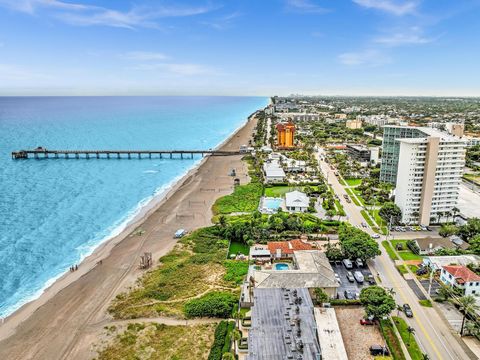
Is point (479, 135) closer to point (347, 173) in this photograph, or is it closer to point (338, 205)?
point (347, 173)

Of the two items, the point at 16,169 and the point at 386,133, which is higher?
the point at 386,133

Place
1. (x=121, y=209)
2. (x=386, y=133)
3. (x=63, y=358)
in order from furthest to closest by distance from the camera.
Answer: (x=386, y=133)
(x=121, y=209)
(x=63, y=358)

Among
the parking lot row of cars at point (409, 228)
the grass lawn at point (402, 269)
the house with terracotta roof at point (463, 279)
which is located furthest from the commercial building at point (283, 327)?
the parking lot row of cars at point (409, 228)

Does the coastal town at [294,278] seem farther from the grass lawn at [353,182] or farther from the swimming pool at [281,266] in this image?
the grass lawn at [353,182]

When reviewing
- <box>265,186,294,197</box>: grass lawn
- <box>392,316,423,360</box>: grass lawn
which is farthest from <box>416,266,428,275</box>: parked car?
<box>265,186,294,197</box>: grass lawn

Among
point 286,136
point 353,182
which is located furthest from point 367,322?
point 286,136

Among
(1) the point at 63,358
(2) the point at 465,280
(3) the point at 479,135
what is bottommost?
(1) the point at 63,358

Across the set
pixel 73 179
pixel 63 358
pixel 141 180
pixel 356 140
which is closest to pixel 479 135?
pixel 356 140

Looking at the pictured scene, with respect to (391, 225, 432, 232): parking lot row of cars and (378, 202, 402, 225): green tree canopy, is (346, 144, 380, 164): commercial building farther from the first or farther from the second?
(391, 225, 432, 232): parking lot row of cars

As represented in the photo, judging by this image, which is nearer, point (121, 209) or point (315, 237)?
point (315, 237)
